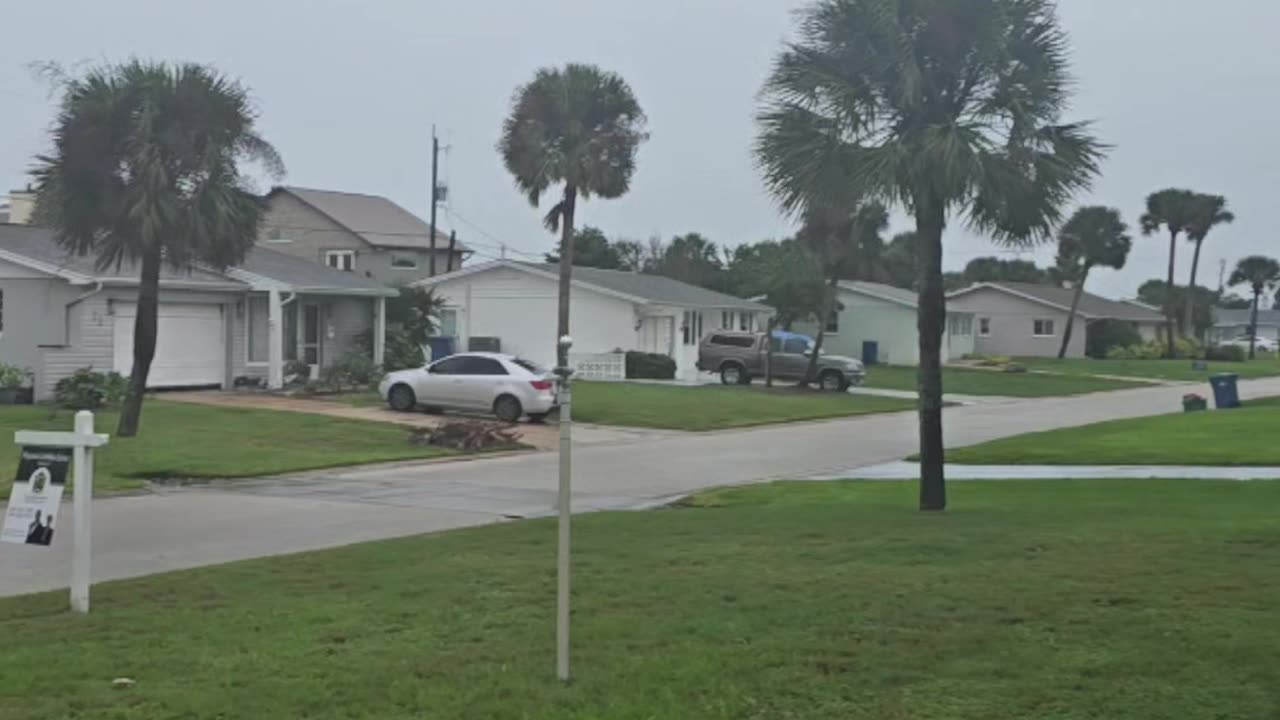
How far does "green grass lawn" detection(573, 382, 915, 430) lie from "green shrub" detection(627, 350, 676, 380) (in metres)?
3.85

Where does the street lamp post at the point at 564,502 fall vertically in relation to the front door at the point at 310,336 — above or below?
below

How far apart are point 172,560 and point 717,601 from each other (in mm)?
5582

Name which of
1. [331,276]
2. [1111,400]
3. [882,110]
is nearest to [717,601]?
[882,110]

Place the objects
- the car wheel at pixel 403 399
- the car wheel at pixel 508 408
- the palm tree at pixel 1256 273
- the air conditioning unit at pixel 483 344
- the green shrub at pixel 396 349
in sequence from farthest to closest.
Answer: the palm tree at pixel 1256 273 → the air conditioning unit at pixel 483 344 → the green shrub at pixel 396 349 → the car wheel at pixel 403 399 → the car wheel at pixel 508 408

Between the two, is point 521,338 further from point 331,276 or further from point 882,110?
point 882,110

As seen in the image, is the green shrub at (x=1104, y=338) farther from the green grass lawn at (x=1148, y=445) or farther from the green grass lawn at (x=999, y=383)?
the green grass lawn at (x=1148, y=445)

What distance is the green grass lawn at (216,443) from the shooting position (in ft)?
66.0

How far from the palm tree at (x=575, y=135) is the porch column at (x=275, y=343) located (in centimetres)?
796

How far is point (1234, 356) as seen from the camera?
8488cm

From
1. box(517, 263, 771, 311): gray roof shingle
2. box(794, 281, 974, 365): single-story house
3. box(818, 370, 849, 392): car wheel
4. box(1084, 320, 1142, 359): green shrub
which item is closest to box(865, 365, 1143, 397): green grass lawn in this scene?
box(818, 370, 849, 392): car wheel

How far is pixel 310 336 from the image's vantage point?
39.4 m

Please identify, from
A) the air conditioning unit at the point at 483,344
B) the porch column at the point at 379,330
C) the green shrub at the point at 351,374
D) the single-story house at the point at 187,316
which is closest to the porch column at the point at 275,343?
the single-story house at the point at 187,316

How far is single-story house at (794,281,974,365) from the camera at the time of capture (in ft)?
221

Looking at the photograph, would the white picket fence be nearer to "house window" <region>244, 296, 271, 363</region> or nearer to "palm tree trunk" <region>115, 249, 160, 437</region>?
"house window" <region>244, 296, 271, 363</region>
